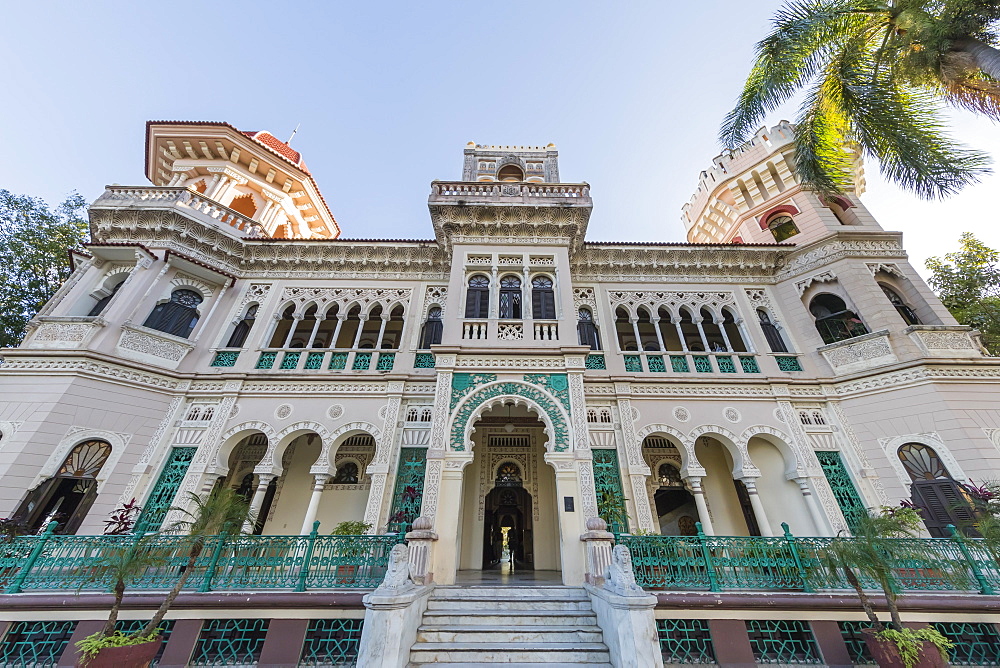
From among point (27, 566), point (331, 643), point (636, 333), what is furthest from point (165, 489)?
point (636, 333)

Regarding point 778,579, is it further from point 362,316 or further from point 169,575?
point 362,316

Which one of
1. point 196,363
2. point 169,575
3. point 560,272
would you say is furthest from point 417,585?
point 196,363

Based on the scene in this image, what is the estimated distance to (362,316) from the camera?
11.4 metres

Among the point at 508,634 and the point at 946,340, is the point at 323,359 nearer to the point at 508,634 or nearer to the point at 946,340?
the point at 508,634

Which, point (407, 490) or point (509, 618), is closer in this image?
point (509, 618)

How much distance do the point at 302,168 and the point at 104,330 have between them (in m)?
8.73

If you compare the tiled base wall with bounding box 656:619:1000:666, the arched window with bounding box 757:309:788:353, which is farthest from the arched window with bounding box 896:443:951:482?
the arched window with bounding box 757:309:788:353

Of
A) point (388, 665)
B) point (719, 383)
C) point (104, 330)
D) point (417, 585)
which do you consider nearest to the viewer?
point (388, 665)

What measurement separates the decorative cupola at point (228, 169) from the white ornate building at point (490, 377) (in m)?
0.11

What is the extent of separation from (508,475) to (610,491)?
10.5ft

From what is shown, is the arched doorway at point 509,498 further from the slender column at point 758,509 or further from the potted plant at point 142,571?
the potted plant at point 142,571

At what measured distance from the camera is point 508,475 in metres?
10.9

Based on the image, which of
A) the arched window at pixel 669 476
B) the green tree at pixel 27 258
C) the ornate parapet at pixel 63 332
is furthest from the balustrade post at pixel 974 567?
the green tree at pixel 27 258

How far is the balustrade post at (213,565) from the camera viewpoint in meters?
6.05
